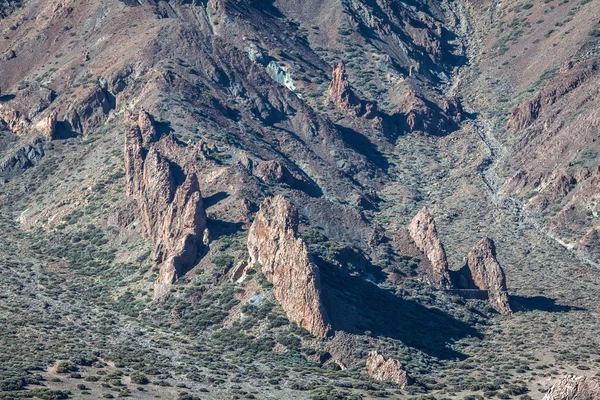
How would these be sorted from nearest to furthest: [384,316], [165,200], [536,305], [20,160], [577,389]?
[577,389]
[384,316]
[536,305]
[165,200]
[20,160]

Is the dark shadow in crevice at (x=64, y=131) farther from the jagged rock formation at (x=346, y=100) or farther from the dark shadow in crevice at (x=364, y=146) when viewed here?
the jagged rock formation at (x=346, y=100)

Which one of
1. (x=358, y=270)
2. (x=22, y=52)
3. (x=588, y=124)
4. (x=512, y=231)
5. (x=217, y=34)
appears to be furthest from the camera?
(x=217, y=34)

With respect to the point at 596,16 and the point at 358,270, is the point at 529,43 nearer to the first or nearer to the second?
the point at 596,16

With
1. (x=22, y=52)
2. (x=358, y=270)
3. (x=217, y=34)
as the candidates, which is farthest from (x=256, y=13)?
(x=358, y=270)

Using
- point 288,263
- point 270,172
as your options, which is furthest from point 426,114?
point 288,263

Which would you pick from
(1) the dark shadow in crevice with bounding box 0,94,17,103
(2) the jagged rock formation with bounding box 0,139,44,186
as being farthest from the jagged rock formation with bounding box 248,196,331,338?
(1) the dark shadow in crevice with bounding box 0,94,17,103

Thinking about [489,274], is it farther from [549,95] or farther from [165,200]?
[549,95]

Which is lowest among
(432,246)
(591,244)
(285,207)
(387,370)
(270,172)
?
(387,370)

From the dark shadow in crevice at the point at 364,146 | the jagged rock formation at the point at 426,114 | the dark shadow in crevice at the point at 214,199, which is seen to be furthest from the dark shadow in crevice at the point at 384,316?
the jagged rock formation at the point at 426,114
